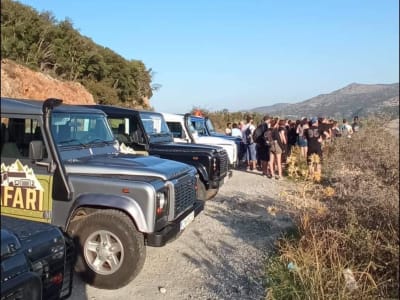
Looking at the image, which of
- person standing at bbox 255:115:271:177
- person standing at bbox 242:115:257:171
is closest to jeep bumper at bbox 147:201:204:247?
person standing at bbox 255:115:271:177

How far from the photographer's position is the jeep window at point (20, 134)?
14.3ft

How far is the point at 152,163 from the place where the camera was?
18.0 feet

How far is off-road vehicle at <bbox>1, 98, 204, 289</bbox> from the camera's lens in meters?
4.60

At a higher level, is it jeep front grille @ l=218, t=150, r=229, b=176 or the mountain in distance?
the mountain in distance

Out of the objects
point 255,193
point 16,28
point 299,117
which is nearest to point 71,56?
point 16,28

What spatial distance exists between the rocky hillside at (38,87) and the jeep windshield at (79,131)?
11.8 metres

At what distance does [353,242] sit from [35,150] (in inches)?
134

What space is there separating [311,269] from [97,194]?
2.36 m

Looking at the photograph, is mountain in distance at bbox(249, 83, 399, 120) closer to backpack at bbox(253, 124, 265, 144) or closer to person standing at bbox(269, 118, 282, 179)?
person standing at bbox(269, 118, 282, 179)

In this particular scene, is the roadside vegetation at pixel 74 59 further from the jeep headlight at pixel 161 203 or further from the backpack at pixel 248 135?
the jeep headlight at pixel 161 203

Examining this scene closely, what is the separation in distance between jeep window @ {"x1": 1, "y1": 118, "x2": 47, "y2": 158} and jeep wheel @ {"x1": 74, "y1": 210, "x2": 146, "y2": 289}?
87 centimetres

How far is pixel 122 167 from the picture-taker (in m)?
5.02

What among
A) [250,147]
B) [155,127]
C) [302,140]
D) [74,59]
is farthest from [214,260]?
[74,59]

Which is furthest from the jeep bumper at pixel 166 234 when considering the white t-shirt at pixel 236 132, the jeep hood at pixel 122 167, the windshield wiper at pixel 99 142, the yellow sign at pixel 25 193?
the white t-shirt at pixel 236 132
